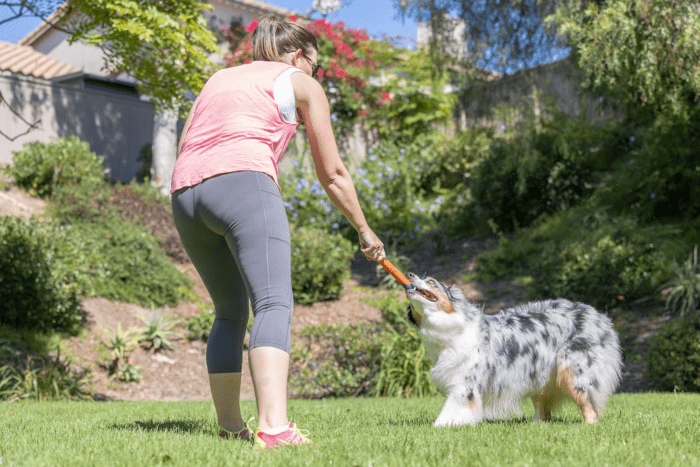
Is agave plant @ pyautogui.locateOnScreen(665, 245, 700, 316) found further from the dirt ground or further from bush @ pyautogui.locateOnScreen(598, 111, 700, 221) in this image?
bush @ pyautogui.locateOnScreen(598, 111, 700, 221)

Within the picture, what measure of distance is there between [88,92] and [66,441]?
12443 mm

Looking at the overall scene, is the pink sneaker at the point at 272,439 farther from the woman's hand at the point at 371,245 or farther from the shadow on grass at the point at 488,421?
the shadow on grass at the point at 488,421

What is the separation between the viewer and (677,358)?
6883mm

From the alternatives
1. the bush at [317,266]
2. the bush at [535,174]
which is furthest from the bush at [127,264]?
the bush at [535,174]

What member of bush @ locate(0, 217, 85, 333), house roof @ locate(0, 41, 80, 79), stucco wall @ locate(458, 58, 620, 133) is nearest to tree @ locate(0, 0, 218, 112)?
bush @ locate(0, 217, 85, 333)

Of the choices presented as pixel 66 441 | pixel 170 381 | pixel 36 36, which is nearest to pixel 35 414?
pixel 66 441

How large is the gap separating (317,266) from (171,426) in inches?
251

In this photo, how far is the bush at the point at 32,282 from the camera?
771cm

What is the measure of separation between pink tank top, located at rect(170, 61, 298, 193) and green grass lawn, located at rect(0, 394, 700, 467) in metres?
1.08

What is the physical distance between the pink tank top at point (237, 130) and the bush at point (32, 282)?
5.49 m

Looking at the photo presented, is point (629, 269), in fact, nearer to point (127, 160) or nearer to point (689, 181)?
point (689, 181)

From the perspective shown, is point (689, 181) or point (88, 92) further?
point (88, 92)

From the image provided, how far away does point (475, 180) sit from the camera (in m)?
12.4

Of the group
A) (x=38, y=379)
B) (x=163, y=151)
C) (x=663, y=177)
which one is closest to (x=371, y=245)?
(x=38, y=379)
